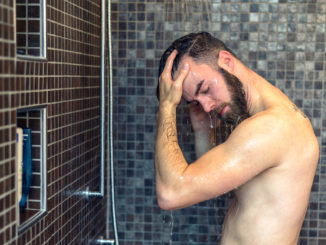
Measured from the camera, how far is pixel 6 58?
1.02m

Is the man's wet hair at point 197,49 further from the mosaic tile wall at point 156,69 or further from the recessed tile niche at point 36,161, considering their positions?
the mosaic tile wall at point 156,69

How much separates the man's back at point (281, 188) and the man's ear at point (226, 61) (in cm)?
14

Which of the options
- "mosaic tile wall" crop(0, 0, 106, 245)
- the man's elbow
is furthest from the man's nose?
"mosaic tile wall" crop(0, 0, 106, 245)

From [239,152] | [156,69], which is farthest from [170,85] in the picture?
[156,69]

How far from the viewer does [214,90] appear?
1.45 m

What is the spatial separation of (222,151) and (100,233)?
3.37 ft

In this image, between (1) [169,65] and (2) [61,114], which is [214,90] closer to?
(1) [169,65]

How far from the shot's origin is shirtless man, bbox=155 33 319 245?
4.23ft

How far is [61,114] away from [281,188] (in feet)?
2.36

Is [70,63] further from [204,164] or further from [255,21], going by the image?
[255,21]

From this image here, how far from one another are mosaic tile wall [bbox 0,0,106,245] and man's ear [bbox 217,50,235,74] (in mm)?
500

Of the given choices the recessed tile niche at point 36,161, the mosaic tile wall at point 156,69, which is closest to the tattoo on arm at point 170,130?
the recessed tile niche at point 36,161

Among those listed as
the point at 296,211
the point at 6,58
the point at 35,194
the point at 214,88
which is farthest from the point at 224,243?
the point at 6,58

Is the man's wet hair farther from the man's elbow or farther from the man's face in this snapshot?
the man's elbow
